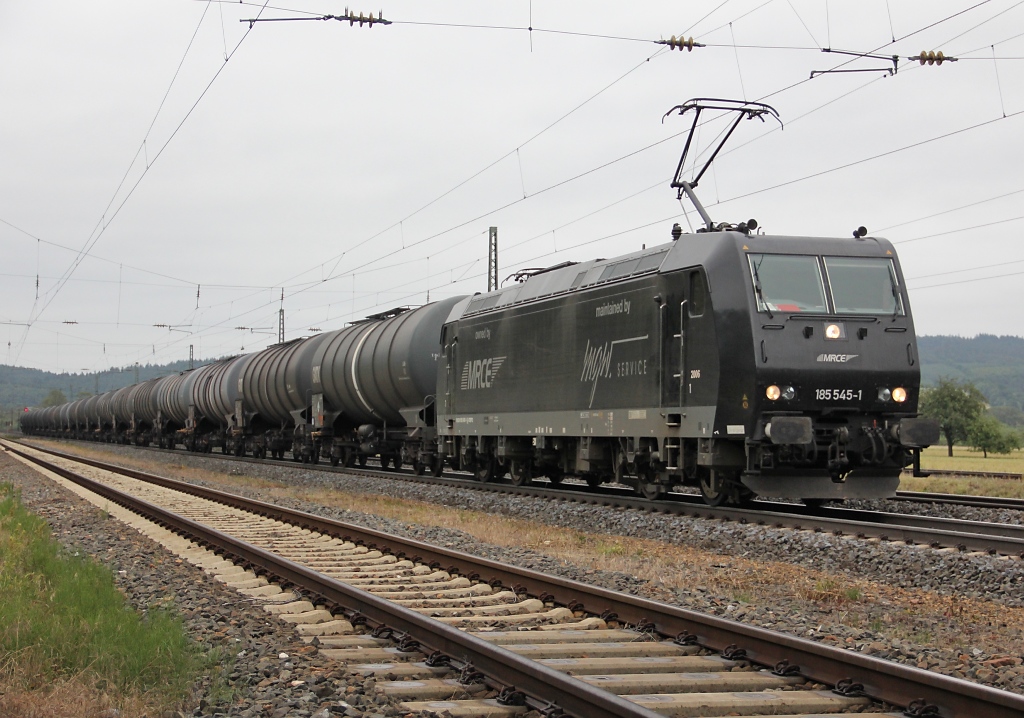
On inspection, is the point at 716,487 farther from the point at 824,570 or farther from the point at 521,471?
the point at 521,471

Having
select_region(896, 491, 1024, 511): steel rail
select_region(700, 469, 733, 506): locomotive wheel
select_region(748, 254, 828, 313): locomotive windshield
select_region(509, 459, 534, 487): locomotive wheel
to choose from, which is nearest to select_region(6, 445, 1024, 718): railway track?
select_region(700, 469, 733, 506): locomotive wheel

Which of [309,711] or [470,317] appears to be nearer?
[309,711]

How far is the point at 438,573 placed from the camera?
9.80 m

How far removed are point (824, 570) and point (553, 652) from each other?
16.4 ft

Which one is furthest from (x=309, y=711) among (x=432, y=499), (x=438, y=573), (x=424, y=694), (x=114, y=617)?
(x=432, y=499)

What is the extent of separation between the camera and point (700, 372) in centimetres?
1408

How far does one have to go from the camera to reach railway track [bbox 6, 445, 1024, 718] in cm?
521

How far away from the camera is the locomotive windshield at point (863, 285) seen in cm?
1396

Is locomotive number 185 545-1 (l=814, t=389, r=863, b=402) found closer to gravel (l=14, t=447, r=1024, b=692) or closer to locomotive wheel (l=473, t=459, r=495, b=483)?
gravel (l=14, t=447, r=1024, b=692)

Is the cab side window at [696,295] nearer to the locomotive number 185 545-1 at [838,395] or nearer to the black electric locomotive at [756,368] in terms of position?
the black electric locomotive at [756,368]

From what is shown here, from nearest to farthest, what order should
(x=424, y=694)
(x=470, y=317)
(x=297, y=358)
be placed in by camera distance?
(x=424, y=694), (x=470, y=317), (x=297, y=358)

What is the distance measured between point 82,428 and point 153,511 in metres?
68.8

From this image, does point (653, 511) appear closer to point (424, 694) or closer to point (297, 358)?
point (424, 694)

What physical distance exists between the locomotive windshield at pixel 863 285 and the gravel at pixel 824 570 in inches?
132
